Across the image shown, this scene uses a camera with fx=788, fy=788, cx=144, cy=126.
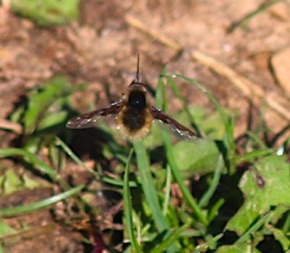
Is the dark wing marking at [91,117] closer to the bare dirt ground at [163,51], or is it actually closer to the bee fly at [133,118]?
the bee fly at [133,118]

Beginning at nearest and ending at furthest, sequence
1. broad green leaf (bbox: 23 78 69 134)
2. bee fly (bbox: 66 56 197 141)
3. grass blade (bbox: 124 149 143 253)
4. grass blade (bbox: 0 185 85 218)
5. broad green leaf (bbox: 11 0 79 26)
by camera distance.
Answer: grass blade (bbox: 124 149 143 253)
bee fly (bbox: 66 56 197 141)
grass blade (bbox: 0 185 85 218)
broad green leaf (bbox: 23 78 69 134)
broad green leaf (bbox: 11 0 79 26)

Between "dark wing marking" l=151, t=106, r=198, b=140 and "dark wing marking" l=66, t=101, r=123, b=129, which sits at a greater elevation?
"dark wing marking" l=66, t=101, r=123, b=129

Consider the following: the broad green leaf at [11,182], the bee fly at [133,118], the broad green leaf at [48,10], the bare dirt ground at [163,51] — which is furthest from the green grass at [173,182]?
the broad green leaf at [48,10]

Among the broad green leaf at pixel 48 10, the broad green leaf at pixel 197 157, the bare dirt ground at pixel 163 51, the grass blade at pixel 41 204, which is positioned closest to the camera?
the grass blade at pixel 41 204

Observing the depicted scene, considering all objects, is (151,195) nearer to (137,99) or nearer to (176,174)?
(176,174)

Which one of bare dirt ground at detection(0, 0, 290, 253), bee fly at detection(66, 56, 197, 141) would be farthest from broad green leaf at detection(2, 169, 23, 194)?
bee fly at detection(66, 56, 197, 141)

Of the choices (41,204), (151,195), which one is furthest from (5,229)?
(151,195)

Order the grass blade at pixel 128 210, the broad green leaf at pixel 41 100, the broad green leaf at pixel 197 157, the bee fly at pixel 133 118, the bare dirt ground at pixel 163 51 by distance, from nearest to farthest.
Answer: the grass blade at pixel 128 210, the bee fly at pixel 133 118, the broad green leaf at pixel 197 157, the broad green leaf at pixel 41 100, the bare dirt ground at pixel 163 51

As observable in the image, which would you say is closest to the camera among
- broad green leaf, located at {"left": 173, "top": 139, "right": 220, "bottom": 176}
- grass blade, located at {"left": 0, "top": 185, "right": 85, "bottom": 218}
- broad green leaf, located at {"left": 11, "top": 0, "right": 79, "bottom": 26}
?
grass blade, located at {"left": 0, "top": 185, "right": 85, "bottom": 218}

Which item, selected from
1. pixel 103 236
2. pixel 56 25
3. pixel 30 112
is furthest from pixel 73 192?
pixel 56 25

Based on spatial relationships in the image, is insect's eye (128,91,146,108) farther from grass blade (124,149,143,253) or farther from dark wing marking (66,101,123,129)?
grass blade (124,149,143,253)
